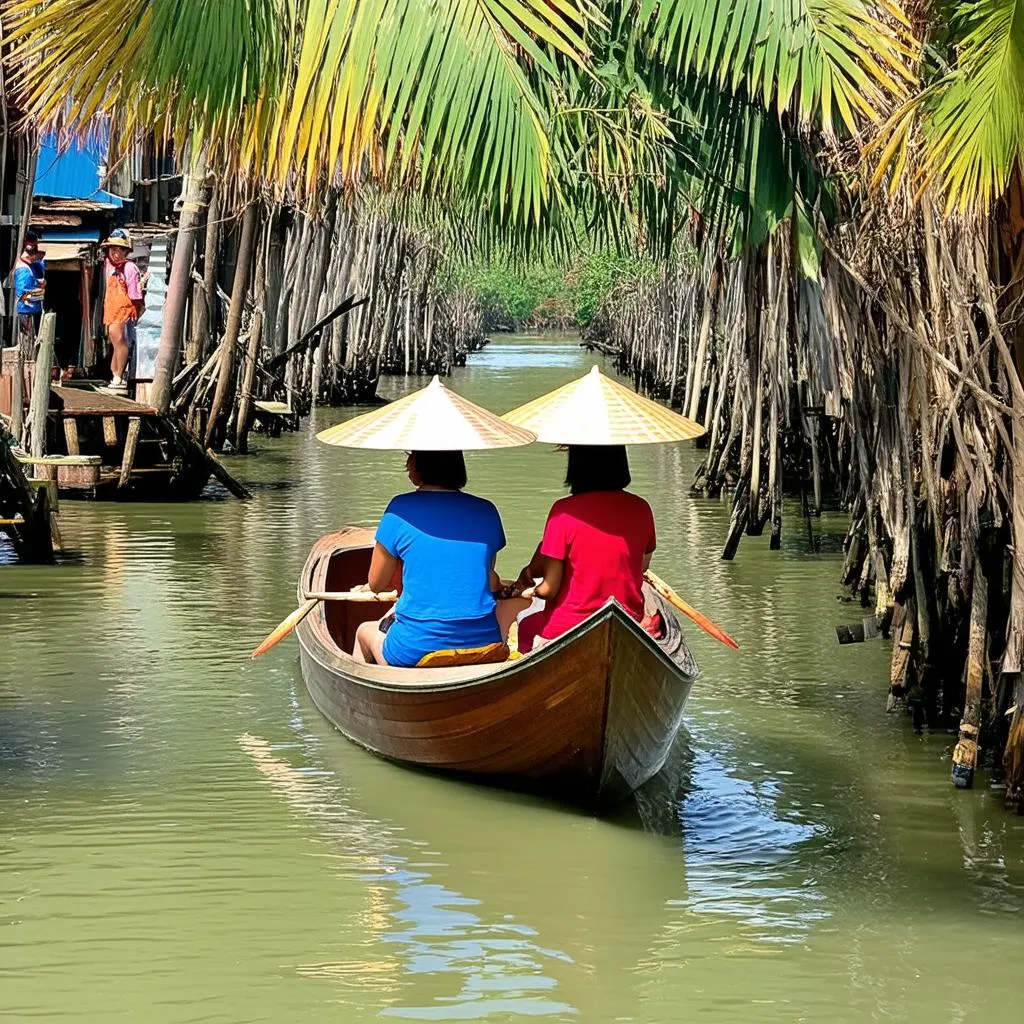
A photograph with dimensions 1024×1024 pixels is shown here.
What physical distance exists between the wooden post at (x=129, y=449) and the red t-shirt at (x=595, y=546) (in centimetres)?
1094

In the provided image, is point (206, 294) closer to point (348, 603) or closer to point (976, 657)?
point (348, 603)

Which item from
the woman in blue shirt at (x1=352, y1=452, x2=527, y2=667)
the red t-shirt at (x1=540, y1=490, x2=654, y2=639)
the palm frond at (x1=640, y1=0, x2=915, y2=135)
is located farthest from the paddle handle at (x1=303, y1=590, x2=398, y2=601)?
the palm frond at (x1=640, y1=0, x2=915, y2=135)

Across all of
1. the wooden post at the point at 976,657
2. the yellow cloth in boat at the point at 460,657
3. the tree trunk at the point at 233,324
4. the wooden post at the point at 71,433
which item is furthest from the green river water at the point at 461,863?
the tree trunk at the point at 233,324

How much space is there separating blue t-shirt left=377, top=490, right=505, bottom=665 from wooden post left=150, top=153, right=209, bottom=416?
11.0 meters

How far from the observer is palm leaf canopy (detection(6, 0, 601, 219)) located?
21.4 ft

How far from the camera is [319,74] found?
265 inches

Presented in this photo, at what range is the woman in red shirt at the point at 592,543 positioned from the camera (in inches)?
313

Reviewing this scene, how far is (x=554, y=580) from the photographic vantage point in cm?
804

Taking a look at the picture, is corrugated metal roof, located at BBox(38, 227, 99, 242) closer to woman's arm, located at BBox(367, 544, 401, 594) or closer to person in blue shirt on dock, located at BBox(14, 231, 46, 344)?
person in blue shirt on dock, located at BBox(14, 231, 46, 344)

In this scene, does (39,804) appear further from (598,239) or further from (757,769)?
(598,239)

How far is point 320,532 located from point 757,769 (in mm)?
8963

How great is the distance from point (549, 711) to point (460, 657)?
78 centimetres

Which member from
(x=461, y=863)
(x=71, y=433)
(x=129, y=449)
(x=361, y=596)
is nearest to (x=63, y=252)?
(x=129, y=449)

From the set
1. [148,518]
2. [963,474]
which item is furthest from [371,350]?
[963,474]
